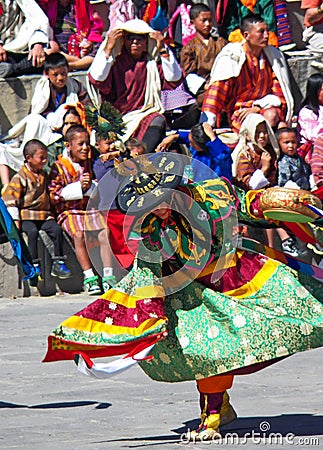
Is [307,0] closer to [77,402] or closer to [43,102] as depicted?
[43,102]

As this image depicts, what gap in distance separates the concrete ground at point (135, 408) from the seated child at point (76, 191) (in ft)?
7.26

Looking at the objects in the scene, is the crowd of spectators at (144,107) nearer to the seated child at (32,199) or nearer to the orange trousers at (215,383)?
the seated child at (32,199)

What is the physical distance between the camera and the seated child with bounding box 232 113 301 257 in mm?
10227

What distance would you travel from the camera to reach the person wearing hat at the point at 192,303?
5.19 metres

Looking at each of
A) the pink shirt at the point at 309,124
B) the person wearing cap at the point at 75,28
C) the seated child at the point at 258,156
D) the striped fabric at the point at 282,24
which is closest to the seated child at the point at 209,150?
the seated child at the point at 258,156

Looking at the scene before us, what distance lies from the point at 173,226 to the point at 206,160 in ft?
14.6

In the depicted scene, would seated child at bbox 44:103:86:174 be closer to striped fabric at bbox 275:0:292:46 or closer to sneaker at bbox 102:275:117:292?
sneaker at bbox 102:275:117:292

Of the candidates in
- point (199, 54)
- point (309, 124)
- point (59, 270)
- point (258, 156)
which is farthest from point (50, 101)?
point (309, 124)

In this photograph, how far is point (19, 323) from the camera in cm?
921

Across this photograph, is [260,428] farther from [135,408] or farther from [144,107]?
[144,107]

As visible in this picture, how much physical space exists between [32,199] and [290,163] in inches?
91.7

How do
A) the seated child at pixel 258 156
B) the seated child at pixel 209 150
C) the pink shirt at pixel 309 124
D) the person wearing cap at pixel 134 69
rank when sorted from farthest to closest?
the pink shirt at pixel 309 124
the person wearing cap at pixel 134 69
the seated child at pixel 258 156
the seated child at pixel 209 150

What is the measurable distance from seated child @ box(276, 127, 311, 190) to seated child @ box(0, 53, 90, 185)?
74.6 inches

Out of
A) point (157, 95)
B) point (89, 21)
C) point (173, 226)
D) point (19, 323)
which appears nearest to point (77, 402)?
point (173, 226)
